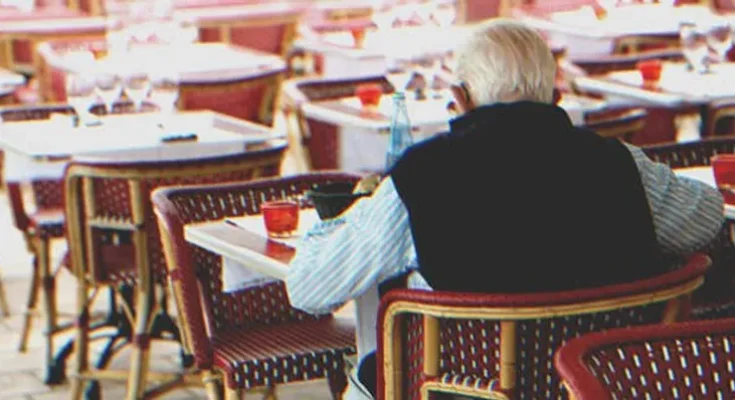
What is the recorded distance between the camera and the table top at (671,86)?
5.16 metres

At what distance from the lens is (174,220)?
3285 millimetres

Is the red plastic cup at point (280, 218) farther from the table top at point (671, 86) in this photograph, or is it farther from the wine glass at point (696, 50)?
the wine glass at point (696, 50)

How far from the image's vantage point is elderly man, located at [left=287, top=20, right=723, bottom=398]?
2537 millimetres

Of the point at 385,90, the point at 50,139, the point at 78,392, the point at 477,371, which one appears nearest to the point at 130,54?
the point at 385,90

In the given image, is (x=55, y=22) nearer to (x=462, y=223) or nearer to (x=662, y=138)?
(x=662, y=138)

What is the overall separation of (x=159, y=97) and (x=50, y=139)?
613 millimetres

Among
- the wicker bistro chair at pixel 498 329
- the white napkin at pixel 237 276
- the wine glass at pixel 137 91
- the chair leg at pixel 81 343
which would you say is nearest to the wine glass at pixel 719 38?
the wine glass at pixel 137 91

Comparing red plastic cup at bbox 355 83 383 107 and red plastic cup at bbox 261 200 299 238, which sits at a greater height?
red plastic cup at bbox 261 200 299 238

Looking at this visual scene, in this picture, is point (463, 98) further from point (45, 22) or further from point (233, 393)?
point (45, 22)

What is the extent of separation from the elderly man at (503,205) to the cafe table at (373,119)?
206 centimetres

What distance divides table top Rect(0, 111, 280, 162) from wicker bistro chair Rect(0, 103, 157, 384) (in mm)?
166

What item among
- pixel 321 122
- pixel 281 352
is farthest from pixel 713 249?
pixel 321 122

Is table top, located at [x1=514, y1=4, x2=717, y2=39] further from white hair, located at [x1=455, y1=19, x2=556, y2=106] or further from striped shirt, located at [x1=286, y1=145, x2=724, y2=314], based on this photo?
white hair, located at [x1=455, y1=19, x2=556, y2=106]

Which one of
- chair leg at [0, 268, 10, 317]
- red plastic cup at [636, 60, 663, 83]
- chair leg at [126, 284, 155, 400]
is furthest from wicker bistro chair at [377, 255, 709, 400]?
chair leg at [0, 268, 10, 317]
